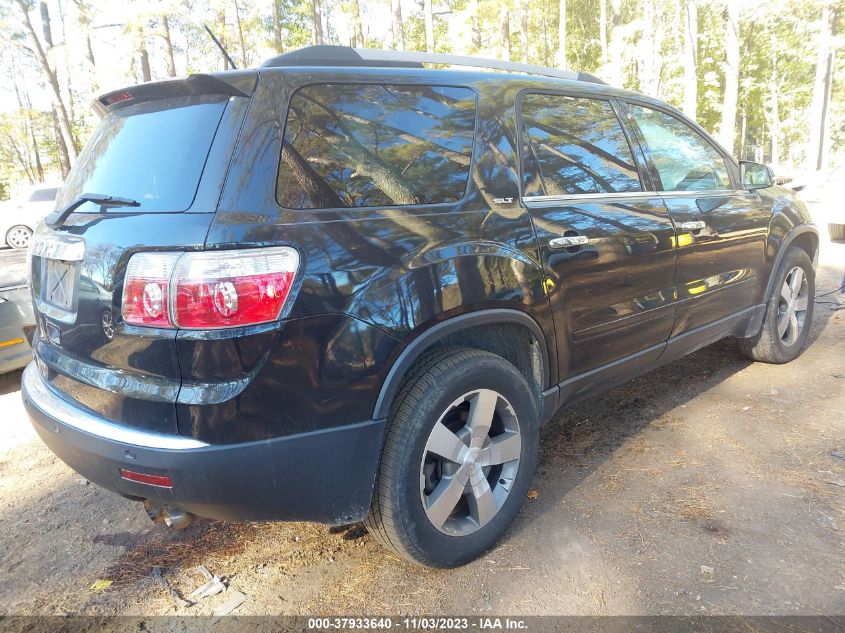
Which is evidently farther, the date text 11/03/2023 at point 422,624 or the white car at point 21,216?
the white car at point 21,216

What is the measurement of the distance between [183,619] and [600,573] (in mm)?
1564

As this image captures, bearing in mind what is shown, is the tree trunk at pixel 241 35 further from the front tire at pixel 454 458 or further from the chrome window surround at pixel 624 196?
the front tire at pixel 454 458

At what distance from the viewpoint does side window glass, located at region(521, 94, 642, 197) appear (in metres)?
2.68

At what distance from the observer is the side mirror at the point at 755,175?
13.1 ft

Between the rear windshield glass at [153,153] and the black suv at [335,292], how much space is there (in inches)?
0.4

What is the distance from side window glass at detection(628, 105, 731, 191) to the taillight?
2394 millimetres

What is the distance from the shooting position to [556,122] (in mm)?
2852

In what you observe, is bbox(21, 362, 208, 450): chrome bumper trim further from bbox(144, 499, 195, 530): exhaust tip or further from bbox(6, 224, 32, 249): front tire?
bbox(6, 224, 32, 249): front tire

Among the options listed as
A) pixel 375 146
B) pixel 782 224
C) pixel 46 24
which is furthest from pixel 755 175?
pixel 46 24

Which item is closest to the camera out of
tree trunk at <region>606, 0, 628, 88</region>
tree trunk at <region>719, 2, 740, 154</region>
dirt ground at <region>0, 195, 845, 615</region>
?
dirt ground at <region>0, 195, 845, 615</region>

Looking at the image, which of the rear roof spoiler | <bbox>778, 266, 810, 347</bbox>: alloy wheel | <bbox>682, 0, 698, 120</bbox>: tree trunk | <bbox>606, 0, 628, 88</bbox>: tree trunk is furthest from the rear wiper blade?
<bbox>606, 0, 628, 88</bbox>: tree trunk

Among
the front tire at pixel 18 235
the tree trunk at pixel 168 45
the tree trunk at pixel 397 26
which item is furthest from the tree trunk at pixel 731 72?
the front tire at pixel 18 235

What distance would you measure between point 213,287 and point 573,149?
1.90m

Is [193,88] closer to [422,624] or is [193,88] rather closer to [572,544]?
[422,624]
